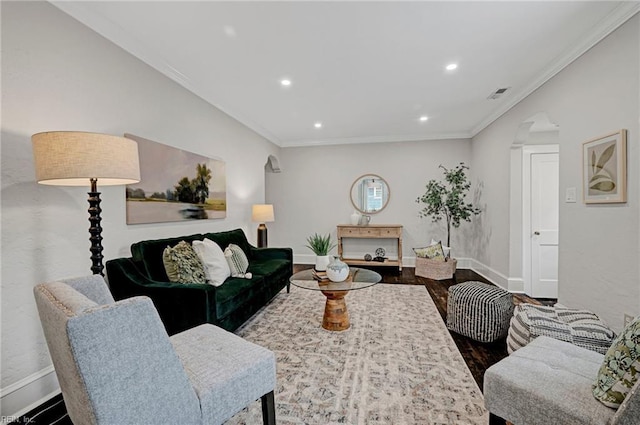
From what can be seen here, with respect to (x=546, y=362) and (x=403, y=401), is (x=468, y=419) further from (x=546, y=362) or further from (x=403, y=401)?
(x=546, y=362)

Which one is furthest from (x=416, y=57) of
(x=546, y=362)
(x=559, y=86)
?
(x=546, y=362)

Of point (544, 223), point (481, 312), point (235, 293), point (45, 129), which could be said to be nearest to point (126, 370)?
point (235, 293)

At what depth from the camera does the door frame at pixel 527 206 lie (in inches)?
155

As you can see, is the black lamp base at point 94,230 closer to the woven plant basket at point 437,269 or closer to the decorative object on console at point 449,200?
the woven plant basket at point 437,269

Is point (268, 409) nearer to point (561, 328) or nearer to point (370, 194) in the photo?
point (561, 328)

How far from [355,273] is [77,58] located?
3002 mm

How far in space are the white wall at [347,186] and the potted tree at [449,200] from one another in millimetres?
165

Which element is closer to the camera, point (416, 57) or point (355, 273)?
point (416, 57)

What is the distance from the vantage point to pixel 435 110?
425 centimetres

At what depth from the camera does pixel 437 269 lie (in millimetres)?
4812

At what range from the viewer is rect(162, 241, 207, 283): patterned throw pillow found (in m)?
2.49

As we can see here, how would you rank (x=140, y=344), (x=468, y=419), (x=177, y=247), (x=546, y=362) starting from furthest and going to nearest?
1. (x=177, y=247)
2. (x=468, y=419)
3. (x=546, y=362)
4. (x=140, y=344)

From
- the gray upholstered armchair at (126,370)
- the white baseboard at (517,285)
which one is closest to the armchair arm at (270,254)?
the gray upholstered armchair at (126,370)

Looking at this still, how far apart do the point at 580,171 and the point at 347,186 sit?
392 centimetres
